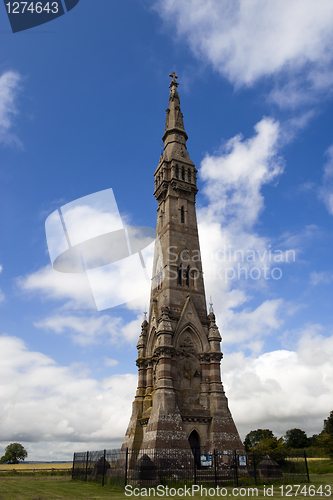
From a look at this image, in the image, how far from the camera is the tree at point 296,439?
3792 inches

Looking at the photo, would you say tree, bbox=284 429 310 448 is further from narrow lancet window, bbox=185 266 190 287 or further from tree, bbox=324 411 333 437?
narrow lancet window, bbox=185 266 190 287

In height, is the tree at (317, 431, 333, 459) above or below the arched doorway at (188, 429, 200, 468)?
below

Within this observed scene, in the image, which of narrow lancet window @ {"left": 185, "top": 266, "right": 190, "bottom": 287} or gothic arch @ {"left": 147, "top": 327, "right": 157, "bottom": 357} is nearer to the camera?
gothic arch @ {"left": 147, "top": 327, "right": 157, "bottom": 357}

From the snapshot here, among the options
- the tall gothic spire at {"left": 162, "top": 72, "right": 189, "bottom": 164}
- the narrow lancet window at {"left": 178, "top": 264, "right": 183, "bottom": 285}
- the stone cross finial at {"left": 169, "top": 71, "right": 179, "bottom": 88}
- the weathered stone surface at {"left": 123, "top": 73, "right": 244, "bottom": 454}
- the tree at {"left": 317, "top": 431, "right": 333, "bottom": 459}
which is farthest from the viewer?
the tree at {"left": 317, "top": 431, "right": 333, "bottom": 459}

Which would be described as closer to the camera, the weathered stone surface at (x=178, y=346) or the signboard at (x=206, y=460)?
the signboard at (x=206, y=460)

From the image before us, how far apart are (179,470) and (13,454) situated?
6824 centimetres

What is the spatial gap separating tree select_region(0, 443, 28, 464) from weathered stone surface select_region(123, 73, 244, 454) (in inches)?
2334

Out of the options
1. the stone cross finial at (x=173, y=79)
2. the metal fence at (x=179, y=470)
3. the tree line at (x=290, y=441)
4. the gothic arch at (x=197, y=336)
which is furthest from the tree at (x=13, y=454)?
the stone cross finial at (x=173, y=79)

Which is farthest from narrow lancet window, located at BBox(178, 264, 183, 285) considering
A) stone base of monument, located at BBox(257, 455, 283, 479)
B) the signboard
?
stone base of monument, located at BBox(257, 455, 283, 479)

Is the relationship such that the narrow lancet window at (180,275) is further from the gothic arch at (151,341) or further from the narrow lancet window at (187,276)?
the gothic arch at (151,341)

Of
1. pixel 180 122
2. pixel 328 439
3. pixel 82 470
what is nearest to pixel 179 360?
pixel 82 470

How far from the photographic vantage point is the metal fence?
24828 mm

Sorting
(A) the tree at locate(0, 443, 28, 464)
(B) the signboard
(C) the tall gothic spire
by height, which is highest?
(C) the tall gothic spire

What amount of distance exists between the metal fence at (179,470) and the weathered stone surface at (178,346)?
2.79ft
